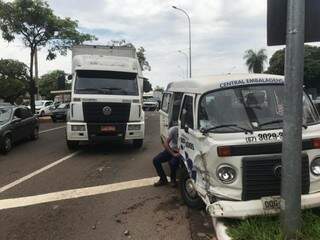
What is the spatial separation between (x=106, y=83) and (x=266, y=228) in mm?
9562

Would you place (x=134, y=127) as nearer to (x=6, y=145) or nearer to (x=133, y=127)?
(x=133, y=127)

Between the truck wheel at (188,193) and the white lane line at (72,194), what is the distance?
5.73ft

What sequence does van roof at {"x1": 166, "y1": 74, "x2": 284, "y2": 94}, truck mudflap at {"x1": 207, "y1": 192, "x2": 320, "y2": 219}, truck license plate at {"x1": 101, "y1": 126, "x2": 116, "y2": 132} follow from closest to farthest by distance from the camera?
truck mudflap at {"x1": 207, "y1": 192, "x2": 320, "y2": 219}, van roof at {"x1": 166, "y1": 74, "x2": 284, "y2": 94}, truck license plate at {"x1": 101, "y1": 126, "x2": 116, "y2": 132}

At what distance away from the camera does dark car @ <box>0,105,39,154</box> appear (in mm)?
15002

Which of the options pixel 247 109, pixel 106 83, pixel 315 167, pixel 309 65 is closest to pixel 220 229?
pixel 315 167

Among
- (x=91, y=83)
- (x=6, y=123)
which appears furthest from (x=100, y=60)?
(x=6, y=123)

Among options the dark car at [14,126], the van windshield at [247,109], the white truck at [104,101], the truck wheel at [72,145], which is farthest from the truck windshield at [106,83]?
the van windshield at [247,109]

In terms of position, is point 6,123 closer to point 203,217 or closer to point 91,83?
point 91,83

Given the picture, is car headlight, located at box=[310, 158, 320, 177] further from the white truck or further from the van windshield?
the white truck

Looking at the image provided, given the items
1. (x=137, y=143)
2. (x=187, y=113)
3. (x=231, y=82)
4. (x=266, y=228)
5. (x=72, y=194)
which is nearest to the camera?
(x=266, y=228)

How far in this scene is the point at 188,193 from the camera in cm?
786

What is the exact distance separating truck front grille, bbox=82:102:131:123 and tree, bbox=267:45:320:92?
56.3 meters

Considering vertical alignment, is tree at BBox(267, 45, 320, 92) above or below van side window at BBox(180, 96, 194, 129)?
above

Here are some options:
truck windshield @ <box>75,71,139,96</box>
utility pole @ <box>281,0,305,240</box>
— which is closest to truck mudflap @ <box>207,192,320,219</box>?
utility pole @ <box>281,0,305,240</box>
